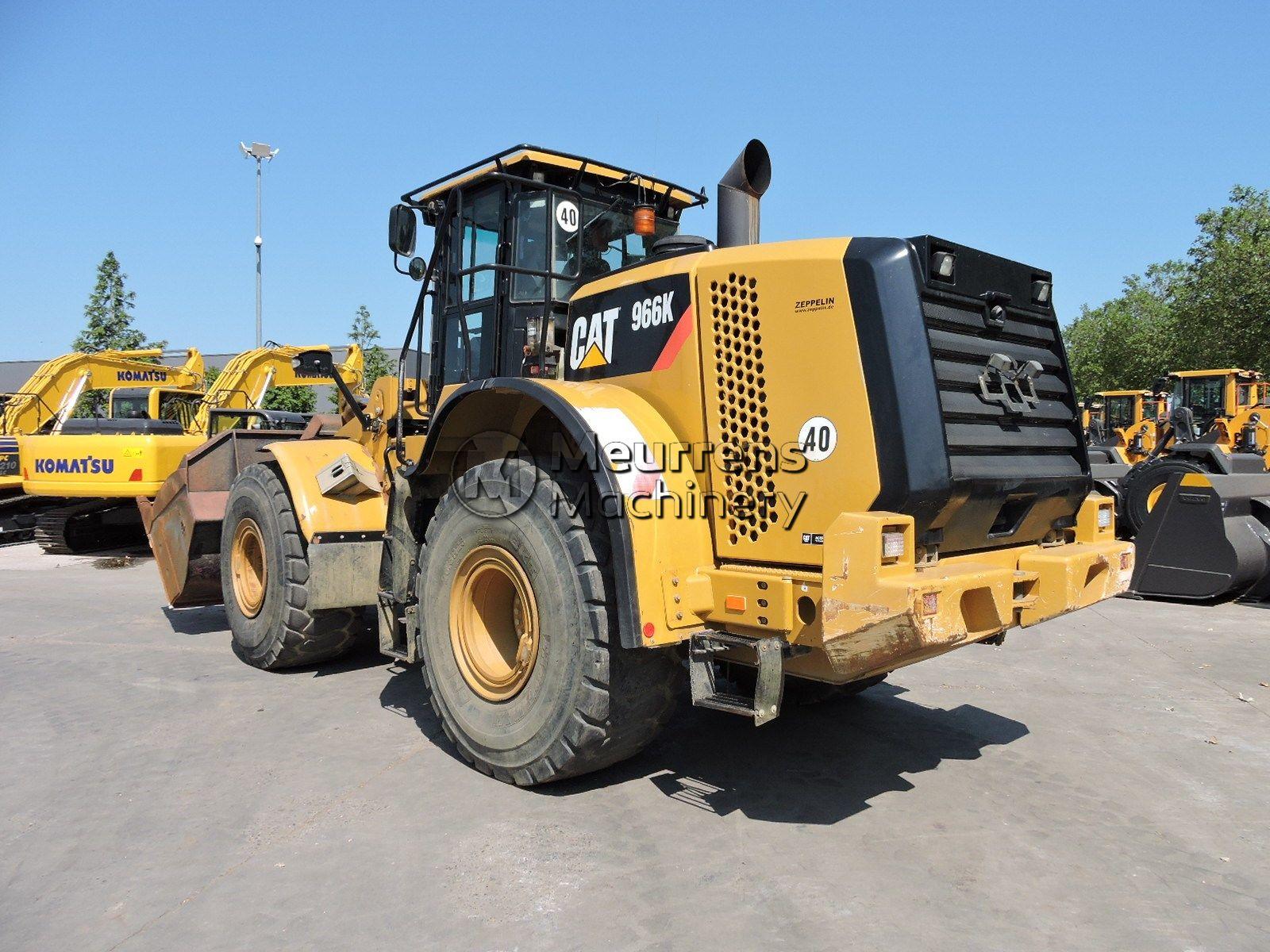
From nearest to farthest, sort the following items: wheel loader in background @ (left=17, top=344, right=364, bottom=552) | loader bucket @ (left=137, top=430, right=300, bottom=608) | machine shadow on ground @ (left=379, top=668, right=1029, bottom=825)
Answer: machine shadow on ground @ (left=379, top=668, right=1029, bottom=825) < loader bucket @ (left=137, top=430, right=300, bottom=608) < wheel loader in background @ (left=17, top=344, right=364, bottom=552)

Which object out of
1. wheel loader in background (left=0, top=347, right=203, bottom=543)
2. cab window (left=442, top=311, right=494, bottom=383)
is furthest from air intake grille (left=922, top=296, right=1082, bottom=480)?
wheel loader in background (left=0, top=347, right=203, bottom=543)

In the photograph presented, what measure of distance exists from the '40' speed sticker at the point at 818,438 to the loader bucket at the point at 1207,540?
687 centimetres

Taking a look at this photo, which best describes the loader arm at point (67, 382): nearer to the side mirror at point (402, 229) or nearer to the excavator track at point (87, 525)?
the excavator track at point (87, 525)

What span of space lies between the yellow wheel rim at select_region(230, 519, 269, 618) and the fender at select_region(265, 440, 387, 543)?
2.05 ft

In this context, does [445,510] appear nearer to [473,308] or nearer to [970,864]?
[473,308]

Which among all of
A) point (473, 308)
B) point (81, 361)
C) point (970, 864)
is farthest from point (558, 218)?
point (81, 361)

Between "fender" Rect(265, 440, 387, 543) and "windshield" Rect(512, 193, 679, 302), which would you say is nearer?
"windshield" Rect(512, 193, 679, 302)

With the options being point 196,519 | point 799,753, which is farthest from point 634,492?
point 196,519

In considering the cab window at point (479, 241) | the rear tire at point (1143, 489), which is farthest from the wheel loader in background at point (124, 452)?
the rear tire at point (1143, 489)

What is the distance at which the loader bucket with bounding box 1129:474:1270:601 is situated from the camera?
8.54 meters

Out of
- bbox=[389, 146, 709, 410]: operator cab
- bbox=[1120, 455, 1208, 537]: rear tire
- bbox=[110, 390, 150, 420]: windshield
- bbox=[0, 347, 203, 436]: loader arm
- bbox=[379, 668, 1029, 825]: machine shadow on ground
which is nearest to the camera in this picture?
bbox=[379, 668, 1029, 825]: machine shadow on ground

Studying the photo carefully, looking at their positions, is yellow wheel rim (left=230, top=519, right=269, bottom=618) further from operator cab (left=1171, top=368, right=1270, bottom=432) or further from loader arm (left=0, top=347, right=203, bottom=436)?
operator cab (left=1171, top=368, right=1270, bottom=432)

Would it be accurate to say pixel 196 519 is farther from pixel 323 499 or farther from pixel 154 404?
pixel 154 404

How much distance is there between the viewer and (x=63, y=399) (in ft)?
46.7
